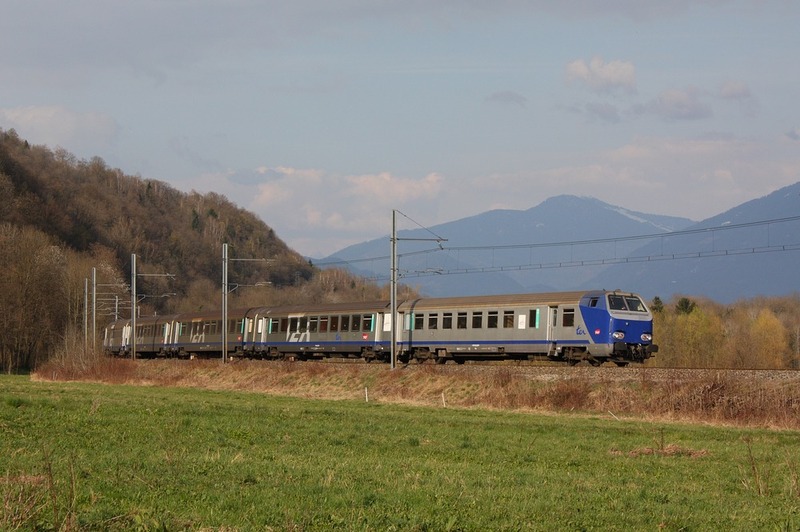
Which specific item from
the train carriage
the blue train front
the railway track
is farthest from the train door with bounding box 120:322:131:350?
the blue train front

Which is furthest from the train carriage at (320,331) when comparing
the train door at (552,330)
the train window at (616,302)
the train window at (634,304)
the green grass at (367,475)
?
the green grass at (367,475)

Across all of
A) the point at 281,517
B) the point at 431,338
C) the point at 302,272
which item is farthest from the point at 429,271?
the point at 302,272

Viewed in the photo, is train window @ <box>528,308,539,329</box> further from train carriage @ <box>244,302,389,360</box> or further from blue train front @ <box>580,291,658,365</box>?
train carriage @ <box>244,302,389,360</box>

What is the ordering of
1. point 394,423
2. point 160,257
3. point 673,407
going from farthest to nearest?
1. point 160,257
2. point 673,407
3. point 394,423

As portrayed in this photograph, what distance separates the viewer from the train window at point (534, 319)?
149ft

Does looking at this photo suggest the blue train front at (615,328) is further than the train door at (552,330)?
No

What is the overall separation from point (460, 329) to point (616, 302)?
28.7ft

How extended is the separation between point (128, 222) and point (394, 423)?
541ft

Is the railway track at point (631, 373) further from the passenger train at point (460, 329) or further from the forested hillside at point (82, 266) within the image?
the forested hillside at point (82, 266)

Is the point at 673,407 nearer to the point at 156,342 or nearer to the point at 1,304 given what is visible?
the point at 156,342

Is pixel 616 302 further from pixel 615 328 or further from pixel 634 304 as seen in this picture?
pixel 634 304

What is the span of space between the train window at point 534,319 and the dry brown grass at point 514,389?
300cm

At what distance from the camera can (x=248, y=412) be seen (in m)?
29.8

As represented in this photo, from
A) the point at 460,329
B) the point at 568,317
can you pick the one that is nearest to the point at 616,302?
the point at 568,317
